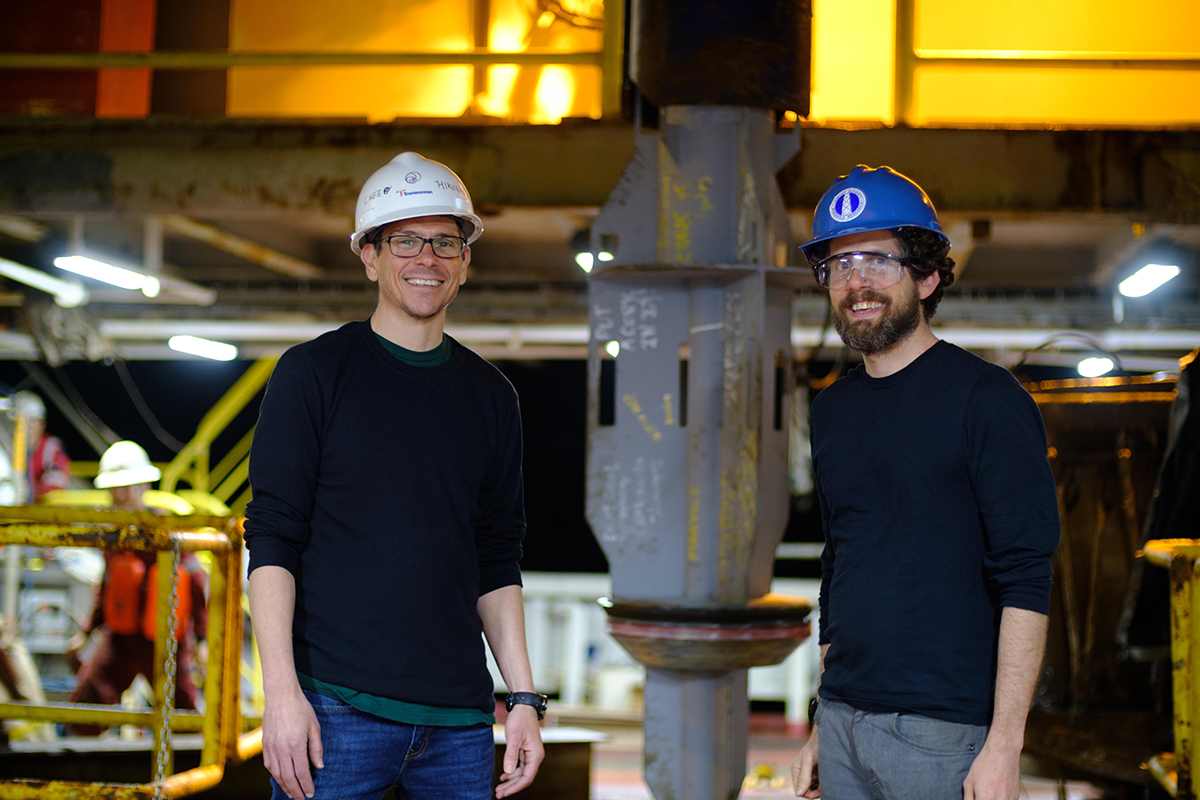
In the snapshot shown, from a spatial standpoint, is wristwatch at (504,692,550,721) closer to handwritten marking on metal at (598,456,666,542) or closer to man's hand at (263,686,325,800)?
man's hand at (263,686,325,800)

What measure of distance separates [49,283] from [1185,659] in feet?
24.8

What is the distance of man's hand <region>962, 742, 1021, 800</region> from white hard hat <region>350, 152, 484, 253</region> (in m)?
1.56

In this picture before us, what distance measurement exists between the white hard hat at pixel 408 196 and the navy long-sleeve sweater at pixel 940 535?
40.4 inches

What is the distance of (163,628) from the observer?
389 centimetres

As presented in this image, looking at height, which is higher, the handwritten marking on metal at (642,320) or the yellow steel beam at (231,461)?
the handwritten marking on metal at (642,320)

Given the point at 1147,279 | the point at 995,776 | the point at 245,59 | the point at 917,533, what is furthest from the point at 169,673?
the point at 1147,279

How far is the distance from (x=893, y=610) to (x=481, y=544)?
916mm

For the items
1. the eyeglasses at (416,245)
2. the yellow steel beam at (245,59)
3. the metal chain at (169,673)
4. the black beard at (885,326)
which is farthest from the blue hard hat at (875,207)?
the yellow steel beam at (245,59)

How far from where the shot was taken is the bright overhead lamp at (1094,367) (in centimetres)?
946

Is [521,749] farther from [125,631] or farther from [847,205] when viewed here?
[125,631]

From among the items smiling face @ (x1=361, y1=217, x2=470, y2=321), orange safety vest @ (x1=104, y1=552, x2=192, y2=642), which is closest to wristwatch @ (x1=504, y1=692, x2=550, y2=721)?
smiling face @ (x1=361, y1=217, x2=470, y2=321)

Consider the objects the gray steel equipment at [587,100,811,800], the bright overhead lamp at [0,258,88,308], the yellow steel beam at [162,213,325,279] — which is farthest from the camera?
the bright overhead lamp at [0,258,88,308]

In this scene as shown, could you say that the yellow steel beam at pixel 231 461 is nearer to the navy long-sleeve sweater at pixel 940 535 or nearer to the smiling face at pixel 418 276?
the smiling face at pixel 418 276

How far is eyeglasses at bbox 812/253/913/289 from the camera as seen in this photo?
2.38m
